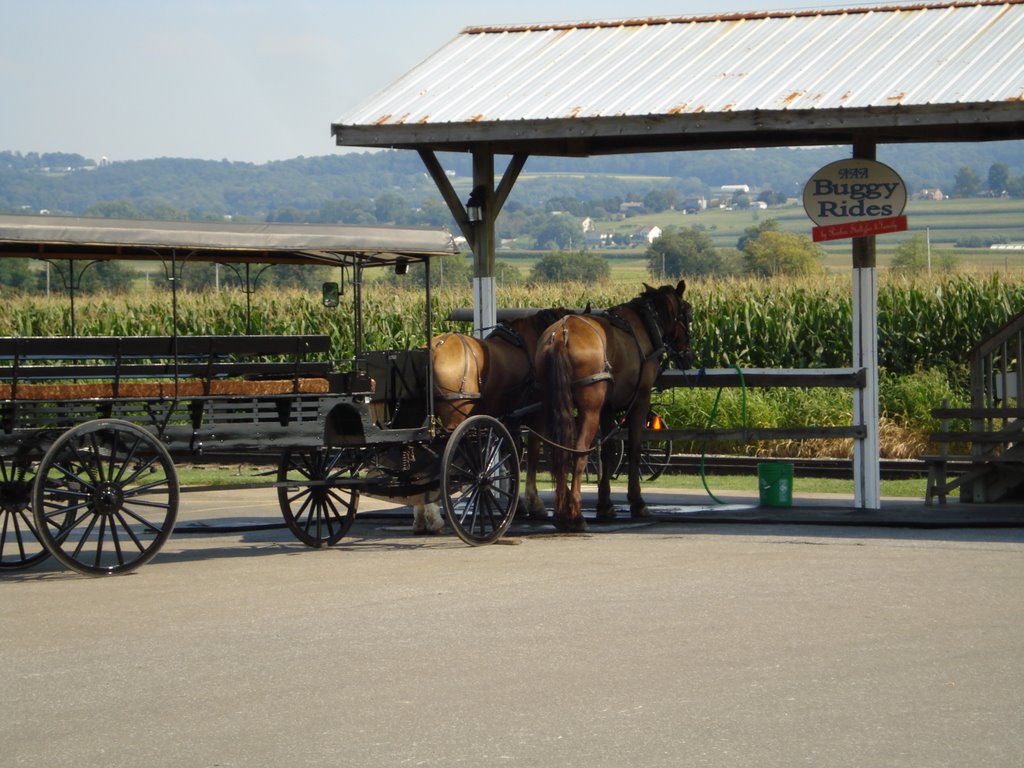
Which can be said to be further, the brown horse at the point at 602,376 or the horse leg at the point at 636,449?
the horse leg at the point at 636,449

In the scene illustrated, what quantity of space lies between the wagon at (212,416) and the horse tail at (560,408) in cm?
68

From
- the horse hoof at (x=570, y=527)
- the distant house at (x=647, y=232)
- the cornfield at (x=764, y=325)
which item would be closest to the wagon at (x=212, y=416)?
the horse hoof at (x=570, y=527)

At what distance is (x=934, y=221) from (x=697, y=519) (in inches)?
5583

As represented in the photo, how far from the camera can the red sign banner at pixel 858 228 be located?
1534 cm

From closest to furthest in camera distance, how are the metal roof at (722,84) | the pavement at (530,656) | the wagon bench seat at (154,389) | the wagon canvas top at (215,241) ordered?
the pavement at (530,656)
the wagon canvas top at (215,241)
the wagon bench seat at (154,389)
the metal roof at (722,84)

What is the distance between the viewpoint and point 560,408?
13.7 m

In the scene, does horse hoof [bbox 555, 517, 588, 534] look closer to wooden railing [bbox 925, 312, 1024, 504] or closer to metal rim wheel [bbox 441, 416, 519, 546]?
metal rim wheel [bbox 441, 416, 519, 546]

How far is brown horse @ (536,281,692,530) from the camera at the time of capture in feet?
45.2

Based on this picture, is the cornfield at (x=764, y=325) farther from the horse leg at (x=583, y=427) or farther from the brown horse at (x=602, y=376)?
the horse leg at (x=583, y=427)

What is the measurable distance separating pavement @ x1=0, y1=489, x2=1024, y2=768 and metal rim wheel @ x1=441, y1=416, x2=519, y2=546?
278 mm

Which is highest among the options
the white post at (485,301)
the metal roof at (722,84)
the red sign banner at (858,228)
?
the metal roof at (722,84)

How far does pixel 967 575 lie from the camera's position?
11039 mm

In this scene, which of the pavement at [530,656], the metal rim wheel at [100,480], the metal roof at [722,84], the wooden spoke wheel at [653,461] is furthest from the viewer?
the wooden spoke wheel at [653,461]

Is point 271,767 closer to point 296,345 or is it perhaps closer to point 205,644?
point 205,644
